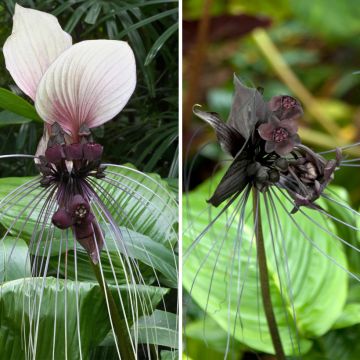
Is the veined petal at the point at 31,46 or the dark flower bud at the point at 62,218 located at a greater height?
the veined petal at the point at 31,46

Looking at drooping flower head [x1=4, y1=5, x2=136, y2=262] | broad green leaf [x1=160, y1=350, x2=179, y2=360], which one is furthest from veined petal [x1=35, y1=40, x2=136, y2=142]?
broad green leaf [x1=160, y1=350, x2=179, y2=360]

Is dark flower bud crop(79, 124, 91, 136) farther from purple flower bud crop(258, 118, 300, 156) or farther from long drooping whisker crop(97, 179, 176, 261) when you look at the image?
purple flower bud crop(258, 118, 300, 156)

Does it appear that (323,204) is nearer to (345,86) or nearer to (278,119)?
(278,119)

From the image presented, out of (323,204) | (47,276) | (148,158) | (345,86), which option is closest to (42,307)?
(47,276)

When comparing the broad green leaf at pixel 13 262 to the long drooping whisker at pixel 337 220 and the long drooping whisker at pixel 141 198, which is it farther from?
the long drooping whisker at pixel 337 220

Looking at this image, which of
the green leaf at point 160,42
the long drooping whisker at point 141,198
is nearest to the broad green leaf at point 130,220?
the long drooping whisker at point 141,198
